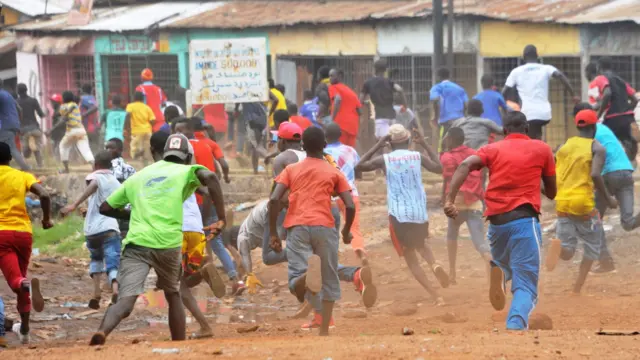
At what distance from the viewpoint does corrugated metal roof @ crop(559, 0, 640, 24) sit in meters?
→ 19.7

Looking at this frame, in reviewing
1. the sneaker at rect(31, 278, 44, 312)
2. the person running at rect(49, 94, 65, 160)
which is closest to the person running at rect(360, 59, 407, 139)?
the person running at rect(49, 94, 65, 160)

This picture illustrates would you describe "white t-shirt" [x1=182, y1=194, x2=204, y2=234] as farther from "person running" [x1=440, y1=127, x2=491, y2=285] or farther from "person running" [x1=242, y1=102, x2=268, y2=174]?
"person running" [x1=242, y1=102, x2=268, y2=174]

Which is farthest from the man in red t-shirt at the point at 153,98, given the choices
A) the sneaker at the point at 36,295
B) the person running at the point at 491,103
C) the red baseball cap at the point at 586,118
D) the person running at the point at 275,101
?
the sneaker at the point at 36,295

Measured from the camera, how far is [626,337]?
7.73 m

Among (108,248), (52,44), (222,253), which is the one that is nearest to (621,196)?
(222,253)

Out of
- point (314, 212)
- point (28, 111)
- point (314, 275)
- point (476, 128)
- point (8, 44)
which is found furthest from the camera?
point (8, 44)

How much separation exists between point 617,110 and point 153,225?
830 centimetres

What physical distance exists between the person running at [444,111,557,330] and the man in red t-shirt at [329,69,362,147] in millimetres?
9882

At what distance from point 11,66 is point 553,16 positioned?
52.3 feet

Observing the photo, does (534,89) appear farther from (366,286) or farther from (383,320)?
(366,286)

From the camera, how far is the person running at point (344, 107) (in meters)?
18.0

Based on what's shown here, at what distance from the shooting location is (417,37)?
23.0 meters

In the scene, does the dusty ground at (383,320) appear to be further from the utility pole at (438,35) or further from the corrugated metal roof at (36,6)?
the corrugated metal roof at (36,6)

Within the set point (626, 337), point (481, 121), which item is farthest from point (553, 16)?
point (626, 337)
